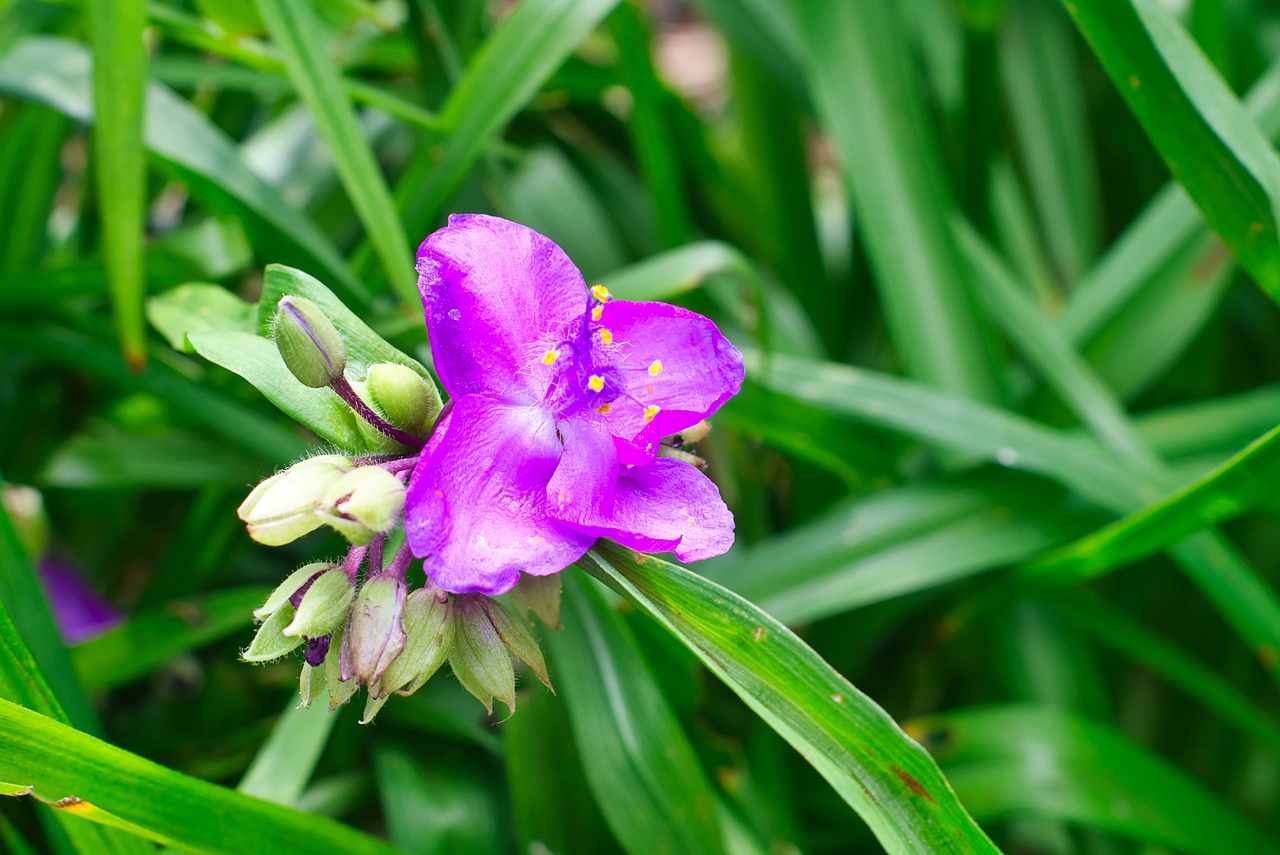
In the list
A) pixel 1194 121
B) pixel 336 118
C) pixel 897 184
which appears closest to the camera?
pixel 1194 121

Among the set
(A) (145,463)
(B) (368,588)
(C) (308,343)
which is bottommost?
(B) (368,588)

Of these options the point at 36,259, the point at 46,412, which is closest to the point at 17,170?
the point at 36,259

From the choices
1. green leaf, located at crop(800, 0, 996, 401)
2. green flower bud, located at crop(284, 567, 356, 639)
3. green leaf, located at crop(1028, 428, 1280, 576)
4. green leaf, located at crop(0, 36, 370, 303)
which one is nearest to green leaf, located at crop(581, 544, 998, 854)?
green flower bud, located at crop(284, 567, 356, 639)

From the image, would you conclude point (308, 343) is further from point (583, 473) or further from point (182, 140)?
point (182, 140)

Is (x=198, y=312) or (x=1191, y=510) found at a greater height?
(x=1191, y=510)

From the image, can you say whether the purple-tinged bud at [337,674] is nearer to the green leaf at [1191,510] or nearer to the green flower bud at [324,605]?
the green flower bud at [324,605]

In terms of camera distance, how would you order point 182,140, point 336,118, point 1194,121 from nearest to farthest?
point 1194,121, point 336,118, point 182,140

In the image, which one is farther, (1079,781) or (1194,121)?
(1079,781)

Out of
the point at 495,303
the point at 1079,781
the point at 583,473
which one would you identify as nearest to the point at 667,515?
the point at 583,473

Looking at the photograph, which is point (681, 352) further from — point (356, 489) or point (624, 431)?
point (356, 489)
